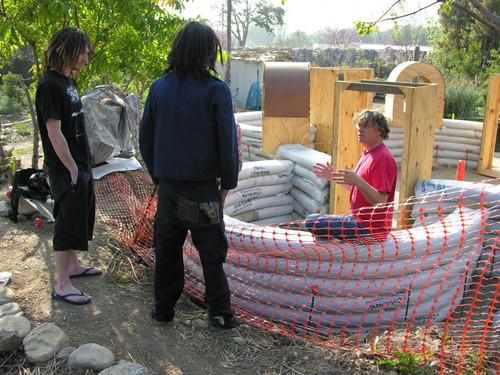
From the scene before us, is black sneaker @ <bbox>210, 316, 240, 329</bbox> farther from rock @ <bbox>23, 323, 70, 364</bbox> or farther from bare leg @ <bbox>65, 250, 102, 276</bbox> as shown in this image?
bare leg @ <bbox>65, 250, 102, 276</bbox>

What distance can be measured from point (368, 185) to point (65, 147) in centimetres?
203

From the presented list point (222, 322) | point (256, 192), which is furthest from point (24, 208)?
point (256, 192)

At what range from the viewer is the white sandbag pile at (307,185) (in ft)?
19.0

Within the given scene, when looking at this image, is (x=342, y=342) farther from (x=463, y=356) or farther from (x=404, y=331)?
(x=463, y=356)

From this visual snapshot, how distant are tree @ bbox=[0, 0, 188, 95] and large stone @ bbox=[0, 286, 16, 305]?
254 cm

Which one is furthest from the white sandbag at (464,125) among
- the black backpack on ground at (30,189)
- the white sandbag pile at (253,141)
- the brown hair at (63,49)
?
the brown hair at (63,49)

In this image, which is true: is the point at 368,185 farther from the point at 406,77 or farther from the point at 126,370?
the point at 406,77

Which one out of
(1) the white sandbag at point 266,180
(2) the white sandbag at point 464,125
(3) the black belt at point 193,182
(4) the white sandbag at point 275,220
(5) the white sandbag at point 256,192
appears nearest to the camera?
(3) the black belt at point 193,182

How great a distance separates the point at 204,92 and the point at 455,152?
318 inches

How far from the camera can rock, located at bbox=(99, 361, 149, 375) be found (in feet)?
8.29

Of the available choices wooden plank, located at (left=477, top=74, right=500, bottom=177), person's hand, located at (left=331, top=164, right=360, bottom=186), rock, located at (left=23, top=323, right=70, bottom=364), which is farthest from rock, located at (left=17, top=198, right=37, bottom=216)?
wooden plank, located at (left=477, top=74, right=500, bottom=177)

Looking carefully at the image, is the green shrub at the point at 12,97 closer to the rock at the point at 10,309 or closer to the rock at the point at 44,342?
the rock at the point at 10,309

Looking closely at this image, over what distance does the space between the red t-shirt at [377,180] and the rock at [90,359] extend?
1.83 metres

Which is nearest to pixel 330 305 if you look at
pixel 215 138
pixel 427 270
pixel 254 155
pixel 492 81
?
pixel 427 270
